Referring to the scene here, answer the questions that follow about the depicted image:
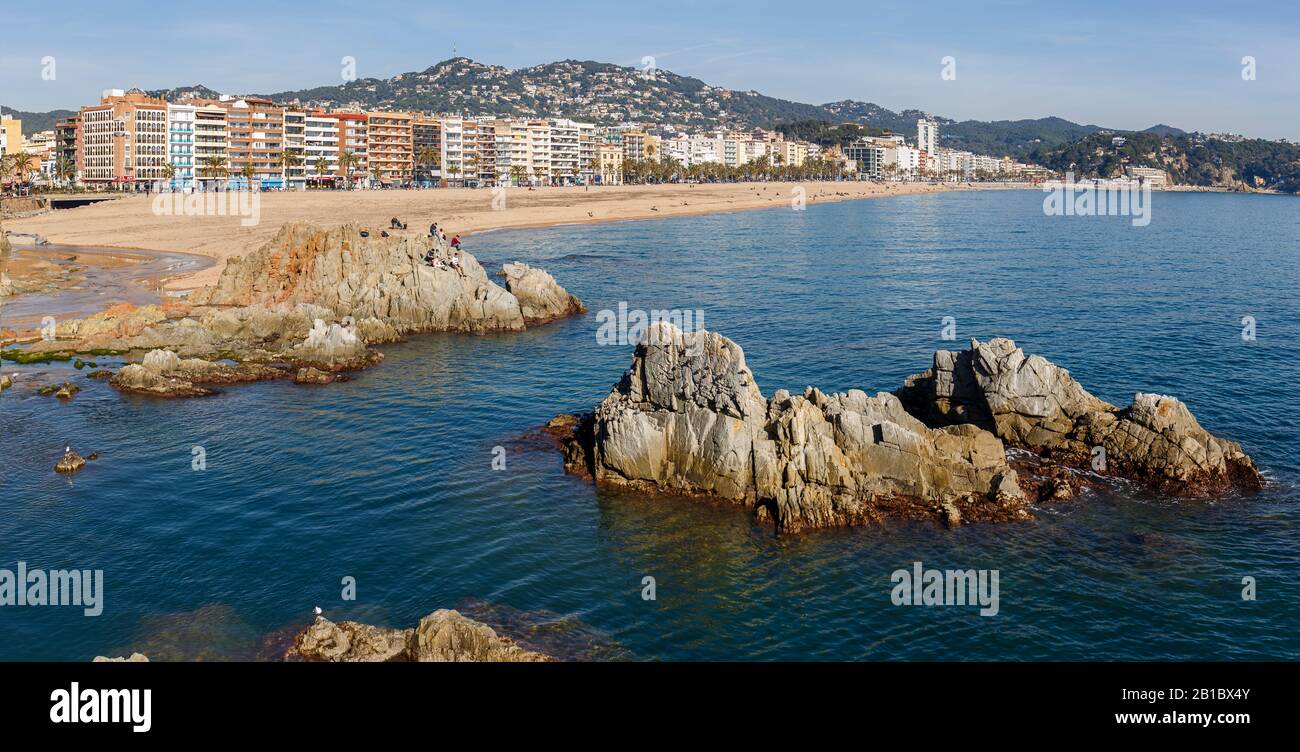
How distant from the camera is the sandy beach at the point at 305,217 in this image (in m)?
99.8

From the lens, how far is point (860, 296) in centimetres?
7681

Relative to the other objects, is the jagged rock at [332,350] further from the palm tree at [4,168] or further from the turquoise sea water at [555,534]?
the palm tree at [4,168]

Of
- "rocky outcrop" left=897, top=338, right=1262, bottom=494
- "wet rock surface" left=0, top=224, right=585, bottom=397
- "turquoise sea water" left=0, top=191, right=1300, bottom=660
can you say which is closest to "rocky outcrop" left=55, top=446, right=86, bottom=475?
"turquoise sea water" left=0, top=191, right=1300, bottom=660

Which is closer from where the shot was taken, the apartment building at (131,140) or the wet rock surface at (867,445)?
the wet rock surface at (867,445)

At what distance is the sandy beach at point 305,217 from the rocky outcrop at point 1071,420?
54.9 metres

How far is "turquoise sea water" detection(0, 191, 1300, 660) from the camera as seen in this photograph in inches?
976

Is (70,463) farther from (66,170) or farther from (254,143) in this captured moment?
(66,170)

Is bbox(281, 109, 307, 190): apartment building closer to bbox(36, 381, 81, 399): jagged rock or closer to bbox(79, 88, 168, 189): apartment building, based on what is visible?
bbox(79, 88, 168, 189): apartment building

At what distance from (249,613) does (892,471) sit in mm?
19594

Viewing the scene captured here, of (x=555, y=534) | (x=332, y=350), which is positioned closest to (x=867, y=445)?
(x=555, y=534)

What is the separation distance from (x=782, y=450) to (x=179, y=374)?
98.3 feet

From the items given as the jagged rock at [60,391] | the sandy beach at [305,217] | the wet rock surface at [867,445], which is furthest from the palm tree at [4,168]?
the wet rock surface at [867,445]

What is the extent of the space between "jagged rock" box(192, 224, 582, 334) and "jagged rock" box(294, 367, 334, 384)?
35.3ft

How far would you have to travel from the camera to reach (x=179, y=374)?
155ft
